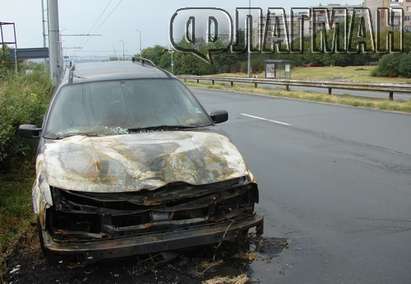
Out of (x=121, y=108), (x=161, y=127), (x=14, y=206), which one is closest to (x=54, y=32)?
(x=14, y=206)

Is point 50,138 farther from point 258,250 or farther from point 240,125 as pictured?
point 240,125

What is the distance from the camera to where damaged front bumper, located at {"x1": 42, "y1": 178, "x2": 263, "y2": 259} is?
3.96 metres

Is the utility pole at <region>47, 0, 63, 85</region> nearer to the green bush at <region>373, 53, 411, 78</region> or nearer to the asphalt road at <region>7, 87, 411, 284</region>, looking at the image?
the asphalt road at <region>7, 87, 411, 284</region>

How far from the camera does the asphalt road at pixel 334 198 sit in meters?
4.45

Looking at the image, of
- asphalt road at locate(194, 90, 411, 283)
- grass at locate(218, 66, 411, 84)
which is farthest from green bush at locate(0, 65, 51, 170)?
grass at locate(218, 66, 411, 84)

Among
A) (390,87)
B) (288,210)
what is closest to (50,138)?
(288,210)

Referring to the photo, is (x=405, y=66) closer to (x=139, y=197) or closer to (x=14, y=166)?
(x=14, y=166)

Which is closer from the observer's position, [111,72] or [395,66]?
[111,72]

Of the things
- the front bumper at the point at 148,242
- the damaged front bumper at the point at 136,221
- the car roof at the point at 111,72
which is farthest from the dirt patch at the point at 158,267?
the car roof at the point at 111,72

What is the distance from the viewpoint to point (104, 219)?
3.98 metres

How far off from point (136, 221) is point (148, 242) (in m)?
0.20

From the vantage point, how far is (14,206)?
6.22 m

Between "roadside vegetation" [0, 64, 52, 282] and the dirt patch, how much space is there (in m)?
0.28

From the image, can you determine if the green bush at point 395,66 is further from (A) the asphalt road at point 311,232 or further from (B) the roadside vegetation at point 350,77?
(A) the asphalt road at point 311,232
